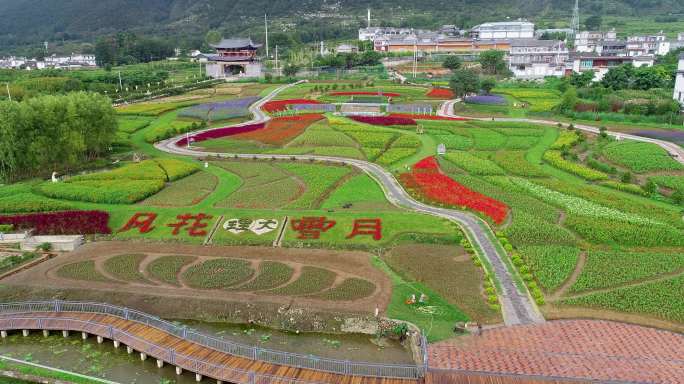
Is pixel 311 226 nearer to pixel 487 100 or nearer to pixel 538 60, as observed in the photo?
pixel 487 100

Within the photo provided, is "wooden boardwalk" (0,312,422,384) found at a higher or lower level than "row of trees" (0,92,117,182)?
lower

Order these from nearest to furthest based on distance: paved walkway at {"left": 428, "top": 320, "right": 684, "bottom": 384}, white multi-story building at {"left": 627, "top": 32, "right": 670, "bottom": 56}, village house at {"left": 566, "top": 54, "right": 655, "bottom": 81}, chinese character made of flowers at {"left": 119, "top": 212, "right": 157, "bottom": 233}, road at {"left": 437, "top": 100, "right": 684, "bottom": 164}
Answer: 1. paved walkway at {"left": 428, "top": 320, "right": 684, "bottom": 384}
2. chinese character made of flowers at {"left": 119, "top": 212, "right": 157, "bottom": 233}
3. road at {"left": 437, "top": 100, "right": 684, "bottom": 164}
4. village house at {"left": 566, "top": 54, "right": 655, "bottom": 81}
5. white multi-story building at {"left": 627, "top": 32, "right": 670, "bottom": 56}

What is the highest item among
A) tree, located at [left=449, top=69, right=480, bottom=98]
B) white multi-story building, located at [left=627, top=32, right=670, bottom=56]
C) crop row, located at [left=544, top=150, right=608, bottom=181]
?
white multi-story building, located at [left=627, top=32, right=670, bottom=56]

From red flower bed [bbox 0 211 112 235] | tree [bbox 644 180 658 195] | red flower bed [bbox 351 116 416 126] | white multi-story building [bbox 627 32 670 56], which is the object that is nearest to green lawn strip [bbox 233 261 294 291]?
red flower bed [bbox 0 211 112 235]

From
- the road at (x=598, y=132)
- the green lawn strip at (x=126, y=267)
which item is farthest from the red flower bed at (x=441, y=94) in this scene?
the green lawn strip at (x=126, y=267)

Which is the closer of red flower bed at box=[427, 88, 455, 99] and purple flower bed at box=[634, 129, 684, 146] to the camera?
purple flower bed at box=[634, 129, 684, 146]

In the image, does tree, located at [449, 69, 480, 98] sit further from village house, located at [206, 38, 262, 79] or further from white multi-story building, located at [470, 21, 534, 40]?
white multi-story building, located at [470, 21, 534, 40]

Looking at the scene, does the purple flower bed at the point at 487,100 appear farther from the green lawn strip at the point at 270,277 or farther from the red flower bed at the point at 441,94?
the green lawn strip at the point at 270,277
